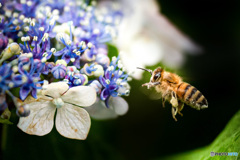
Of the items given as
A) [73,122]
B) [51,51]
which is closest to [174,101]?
[73,122]

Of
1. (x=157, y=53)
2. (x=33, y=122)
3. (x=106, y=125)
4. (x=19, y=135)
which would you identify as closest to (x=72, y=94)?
(x=33, y=122)

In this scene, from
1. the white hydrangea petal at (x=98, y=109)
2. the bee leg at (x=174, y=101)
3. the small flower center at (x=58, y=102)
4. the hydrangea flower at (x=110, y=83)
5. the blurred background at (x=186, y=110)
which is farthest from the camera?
the blurred background at (x=186, y=110)

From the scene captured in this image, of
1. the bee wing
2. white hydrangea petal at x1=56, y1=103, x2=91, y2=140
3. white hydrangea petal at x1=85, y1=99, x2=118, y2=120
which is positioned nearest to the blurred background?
the bee wing

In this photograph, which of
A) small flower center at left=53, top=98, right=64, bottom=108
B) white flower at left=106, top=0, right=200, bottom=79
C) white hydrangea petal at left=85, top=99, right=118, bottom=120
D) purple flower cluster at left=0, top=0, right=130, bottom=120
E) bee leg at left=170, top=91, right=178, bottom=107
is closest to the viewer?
purple flower cluster at left=0, top=0, right=130, bottom=120

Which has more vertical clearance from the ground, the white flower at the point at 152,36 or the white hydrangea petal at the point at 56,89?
the white hydrangea petal at the point at 56,89

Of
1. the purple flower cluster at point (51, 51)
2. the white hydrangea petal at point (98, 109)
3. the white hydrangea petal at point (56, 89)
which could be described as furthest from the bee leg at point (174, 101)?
the white hydrangea petal at point (56, 89)

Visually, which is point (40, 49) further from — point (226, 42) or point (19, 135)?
point (226, 42)

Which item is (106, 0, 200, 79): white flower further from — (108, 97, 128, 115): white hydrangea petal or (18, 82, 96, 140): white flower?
(18, 82, 96, 140): white flower

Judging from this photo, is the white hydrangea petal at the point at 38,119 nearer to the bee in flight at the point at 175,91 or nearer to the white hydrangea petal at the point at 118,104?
the white hydrangea petal at the point at 118,104
